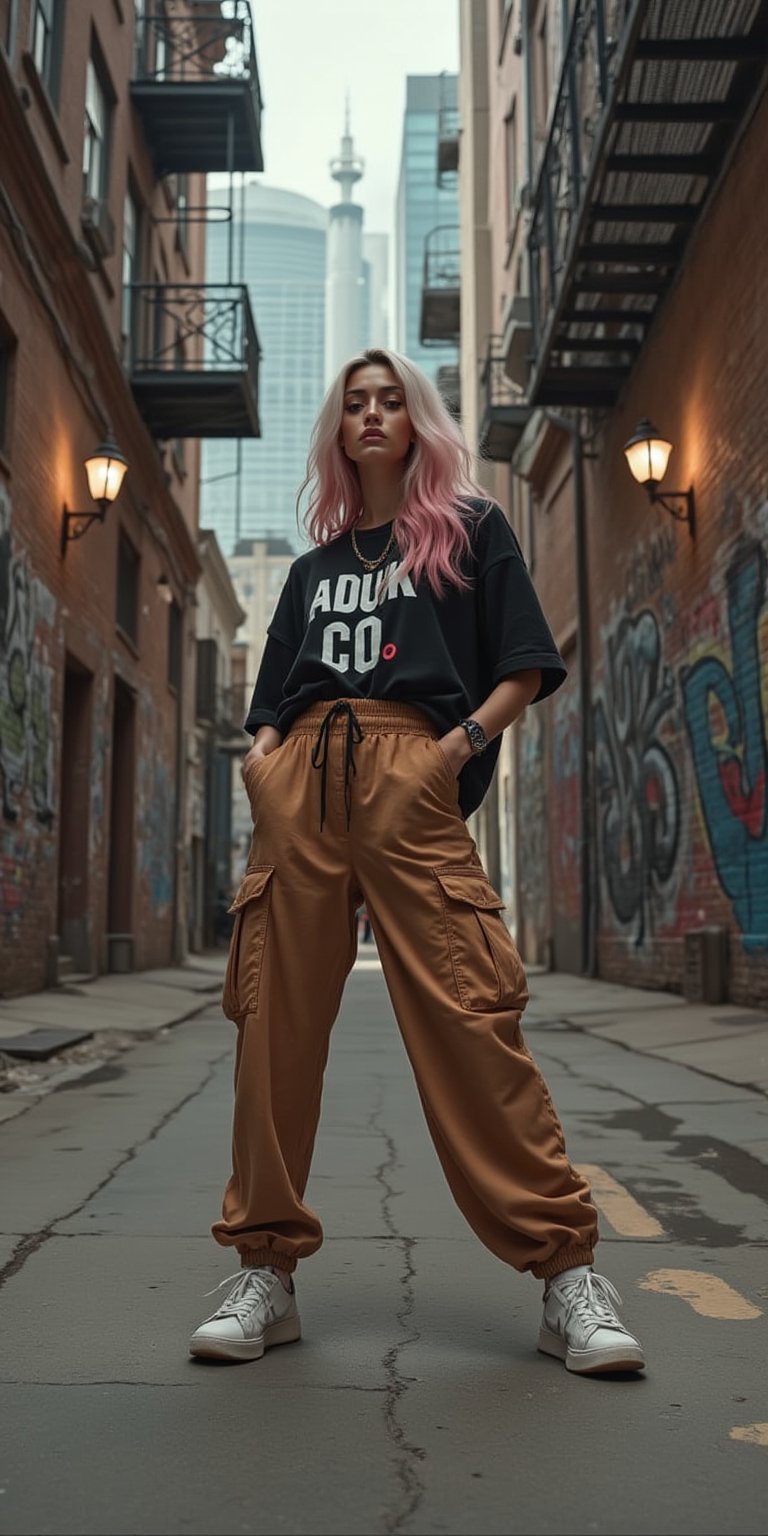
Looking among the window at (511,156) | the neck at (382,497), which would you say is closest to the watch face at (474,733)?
the neck at (382,497)

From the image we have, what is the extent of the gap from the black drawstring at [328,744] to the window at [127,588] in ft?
46.3

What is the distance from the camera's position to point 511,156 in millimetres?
23281

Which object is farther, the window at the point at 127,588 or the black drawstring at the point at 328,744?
the window at the point at 127,588

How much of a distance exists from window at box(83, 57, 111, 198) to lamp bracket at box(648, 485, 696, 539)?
6813 millimetres

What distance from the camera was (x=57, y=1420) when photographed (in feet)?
6.99

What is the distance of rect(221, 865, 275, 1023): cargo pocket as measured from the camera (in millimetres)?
2596

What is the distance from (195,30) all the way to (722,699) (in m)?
15.4

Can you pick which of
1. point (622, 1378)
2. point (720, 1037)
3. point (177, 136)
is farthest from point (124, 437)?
point (622, 1378)

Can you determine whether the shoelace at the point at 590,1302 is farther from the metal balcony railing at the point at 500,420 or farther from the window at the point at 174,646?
the window at the point at 174,646

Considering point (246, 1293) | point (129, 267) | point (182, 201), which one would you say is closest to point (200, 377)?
point (129, 267)

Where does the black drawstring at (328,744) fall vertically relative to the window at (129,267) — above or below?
below

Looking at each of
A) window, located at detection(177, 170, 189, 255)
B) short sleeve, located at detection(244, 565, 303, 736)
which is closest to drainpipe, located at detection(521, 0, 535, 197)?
window, located at detection(177, 170, 189, 255)

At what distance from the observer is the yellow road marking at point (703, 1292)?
277cm

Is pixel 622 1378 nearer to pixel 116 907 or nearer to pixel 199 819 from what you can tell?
pixel 116 907
